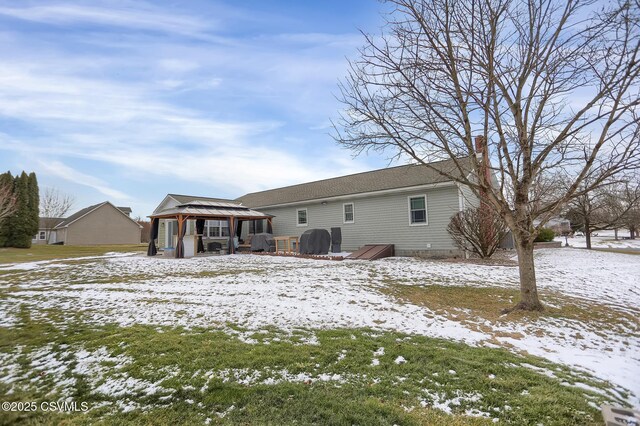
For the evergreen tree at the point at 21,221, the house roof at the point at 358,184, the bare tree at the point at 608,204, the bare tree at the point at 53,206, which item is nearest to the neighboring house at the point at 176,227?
the house roof at the point at 358,184

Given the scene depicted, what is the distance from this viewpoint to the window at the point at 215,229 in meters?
21.7

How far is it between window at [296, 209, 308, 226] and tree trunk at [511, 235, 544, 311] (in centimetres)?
1449

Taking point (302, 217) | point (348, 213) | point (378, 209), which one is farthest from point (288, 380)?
point (302, 217)

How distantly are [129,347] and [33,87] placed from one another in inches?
491

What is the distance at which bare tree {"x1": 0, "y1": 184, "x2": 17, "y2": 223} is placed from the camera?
75.5 feet

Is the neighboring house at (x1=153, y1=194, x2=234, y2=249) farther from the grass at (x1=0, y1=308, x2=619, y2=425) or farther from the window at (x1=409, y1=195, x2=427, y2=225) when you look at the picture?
the grass at (x1=0, y1=308, x2=619, y2=425)

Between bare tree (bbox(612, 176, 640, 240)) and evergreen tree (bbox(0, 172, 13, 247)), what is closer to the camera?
bare tree (bbox(612, 176, 640, 240))

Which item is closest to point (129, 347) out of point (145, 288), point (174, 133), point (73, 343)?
point (73, 343)

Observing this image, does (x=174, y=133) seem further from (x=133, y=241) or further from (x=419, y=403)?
(x=133, y=241)

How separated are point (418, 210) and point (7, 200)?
3336cm

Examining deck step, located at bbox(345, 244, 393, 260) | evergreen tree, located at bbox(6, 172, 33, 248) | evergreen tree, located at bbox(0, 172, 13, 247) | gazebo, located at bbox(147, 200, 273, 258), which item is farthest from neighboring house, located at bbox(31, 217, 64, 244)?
deck step, located at bbox(345, 244, 393, 260)

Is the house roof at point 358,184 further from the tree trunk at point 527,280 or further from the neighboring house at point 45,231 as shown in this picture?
the neighboring house at point 45,231

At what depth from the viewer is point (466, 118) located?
5922mm

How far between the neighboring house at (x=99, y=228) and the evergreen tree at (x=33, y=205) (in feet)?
32.7
